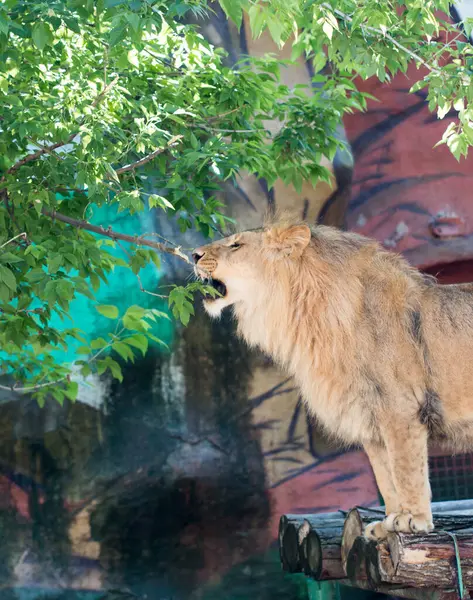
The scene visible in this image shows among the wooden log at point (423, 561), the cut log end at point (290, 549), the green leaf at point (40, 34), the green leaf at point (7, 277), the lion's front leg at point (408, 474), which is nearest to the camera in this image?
the green leaf at point (40, 34)

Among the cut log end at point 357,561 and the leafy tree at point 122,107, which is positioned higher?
the leafy tree at point 122,107

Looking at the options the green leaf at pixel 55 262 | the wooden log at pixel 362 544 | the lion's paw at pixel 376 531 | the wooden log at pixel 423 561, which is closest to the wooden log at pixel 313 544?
the wooden log at pixel 362 544

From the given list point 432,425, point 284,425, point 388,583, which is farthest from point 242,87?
point 284,425

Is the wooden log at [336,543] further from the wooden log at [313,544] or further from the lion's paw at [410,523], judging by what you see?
the lion's paw at [410,523]

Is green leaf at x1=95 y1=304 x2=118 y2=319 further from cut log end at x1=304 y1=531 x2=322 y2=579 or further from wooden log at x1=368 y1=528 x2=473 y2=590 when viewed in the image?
wooden log at x1=368 y1=528 x2=473 y2=590

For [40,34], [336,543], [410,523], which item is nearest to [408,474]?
[410,523]

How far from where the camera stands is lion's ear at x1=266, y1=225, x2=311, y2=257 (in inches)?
158

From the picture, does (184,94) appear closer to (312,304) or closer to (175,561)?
(312,304)

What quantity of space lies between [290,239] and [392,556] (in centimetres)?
147

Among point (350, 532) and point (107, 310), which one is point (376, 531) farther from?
point (107, 310)

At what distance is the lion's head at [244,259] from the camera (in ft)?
13.3

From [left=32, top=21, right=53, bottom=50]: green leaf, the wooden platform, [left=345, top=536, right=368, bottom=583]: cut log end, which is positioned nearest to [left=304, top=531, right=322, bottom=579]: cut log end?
the wooden platform

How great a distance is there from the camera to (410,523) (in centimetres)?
365

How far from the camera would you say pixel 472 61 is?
4035 mm
